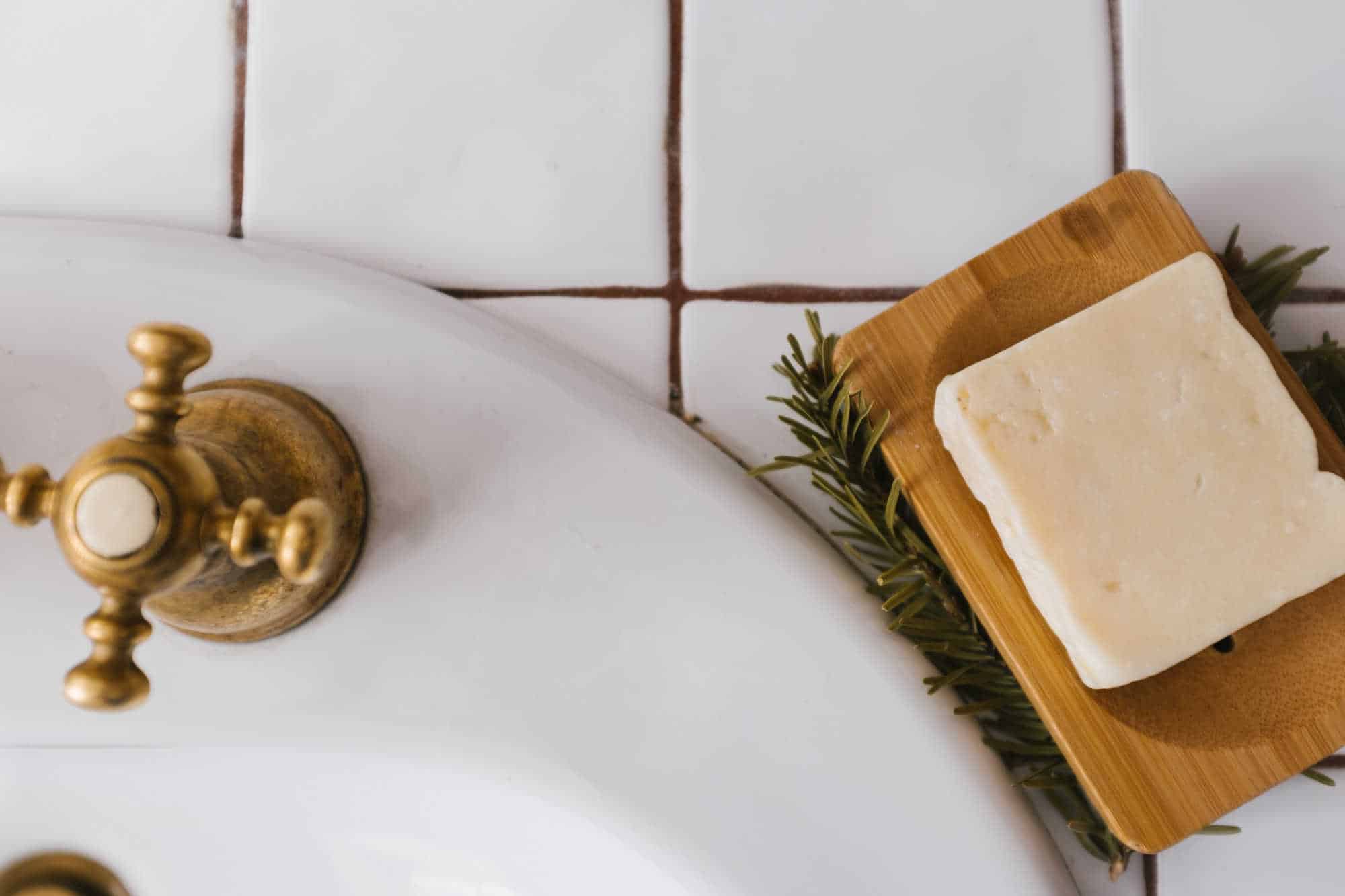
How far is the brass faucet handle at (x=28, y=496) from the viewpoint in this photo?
0.70ft

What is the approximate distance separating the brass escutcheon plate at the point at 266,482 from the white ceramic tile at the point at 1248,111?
0.24 metres

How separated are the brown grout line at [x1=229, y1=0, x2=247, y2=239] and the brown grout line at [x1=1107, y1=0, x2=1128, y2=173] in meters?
0.25

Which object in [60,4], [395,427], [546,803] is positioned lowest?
[546,803]

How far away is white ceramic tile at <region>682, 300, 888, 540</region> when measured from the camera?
0.93 feet

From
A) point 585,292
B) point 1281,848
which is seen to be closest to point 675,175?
point 585,292

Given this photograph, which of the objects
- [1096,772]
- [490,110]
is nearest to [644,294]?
[490,110]

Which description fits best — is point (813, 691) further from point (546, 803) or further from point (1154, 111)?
point (1154, 111)

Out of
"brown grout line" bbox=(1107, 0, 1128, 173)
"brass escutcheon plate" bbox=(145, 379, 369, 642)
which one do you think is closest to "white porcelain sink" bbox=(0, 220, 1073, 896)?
"brass escutcheon plate" bbox=(145, 379, 369, 642)

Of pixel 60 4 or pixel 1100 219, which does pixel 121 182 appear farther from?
pixel 1100 219

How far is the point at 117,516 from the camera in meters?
0.20

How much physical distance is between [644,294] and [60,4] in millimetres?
195

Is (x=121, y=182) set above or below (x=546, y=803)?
above

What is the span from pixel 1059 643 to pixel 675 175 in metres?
0.17

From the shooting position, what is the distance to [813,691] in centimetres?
25
